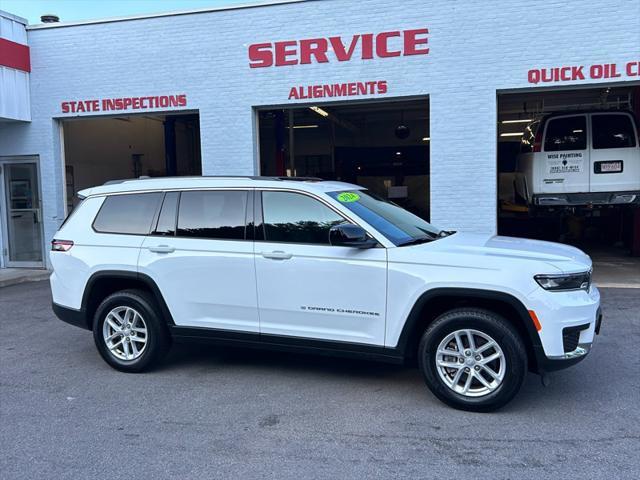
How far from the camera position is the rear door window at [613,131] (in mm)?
10305

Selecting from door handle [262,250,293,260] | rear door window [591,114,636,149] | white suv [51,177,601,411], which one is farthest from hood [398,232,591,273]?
rear door window [591,114,636,149]

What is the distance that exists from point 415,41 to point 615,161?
419 centimetres

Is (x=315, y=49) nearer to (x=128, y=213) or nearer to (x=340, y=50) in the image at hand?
(x=340, y=50)

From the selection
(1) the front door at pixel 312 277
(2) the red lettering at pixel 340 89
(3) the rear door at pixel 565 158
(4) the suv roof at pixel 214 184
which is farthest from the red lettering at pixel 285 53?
(1) the front door at pixel 312 277

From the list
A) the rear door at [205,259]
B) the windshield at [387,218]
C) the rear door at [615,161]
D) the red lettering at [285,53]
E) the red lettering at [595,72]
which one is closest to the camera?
the windshield at [387,218]

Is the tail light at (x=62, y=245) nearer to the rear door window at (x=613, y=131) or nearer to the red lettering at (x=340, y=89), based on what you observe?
the red lettering at (x=340, y=89)

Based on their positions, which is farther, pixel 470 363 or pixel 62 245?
pixel 62 245

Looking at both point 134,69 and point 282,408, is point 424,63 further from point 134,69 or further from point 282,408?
point 282,408

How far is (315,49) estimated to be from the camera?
10555 millimetres

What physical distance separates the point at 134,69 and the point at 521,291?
9.74m

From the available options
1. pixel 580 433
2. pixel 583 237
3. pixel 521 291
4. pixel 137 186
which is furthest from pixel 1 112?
pixel 583 237

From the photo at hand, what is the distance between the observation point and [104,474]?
142 inches

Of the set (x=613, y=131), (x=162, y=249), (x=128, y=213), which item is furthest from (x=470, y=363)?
(x=613, y=131)

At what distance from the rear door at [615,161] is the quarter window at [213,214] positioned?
7573mm
